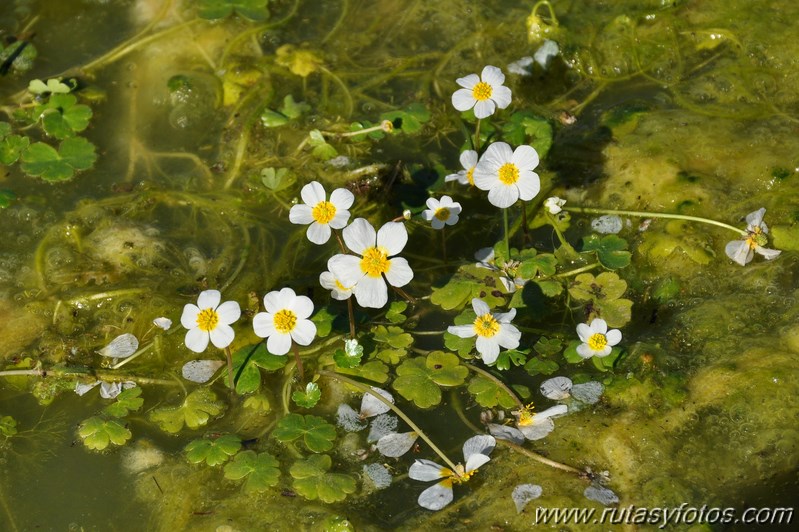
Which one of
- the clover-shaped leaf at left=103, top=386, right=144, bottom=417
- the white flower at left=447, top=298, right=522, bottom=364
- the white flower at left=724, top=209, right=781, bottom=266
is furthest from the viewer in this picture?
the white flower at left=724, top=209, right=781, bottom=266

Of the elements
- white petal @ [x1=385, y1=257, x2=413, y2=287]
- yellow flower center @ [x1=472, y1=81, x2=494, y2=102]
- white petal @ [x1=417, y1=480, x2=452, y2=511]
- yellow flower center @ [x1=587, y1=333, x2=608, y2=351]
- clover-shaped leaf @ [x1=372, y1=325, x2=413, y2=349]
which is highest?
yellow flower center @ [x1=472, y1=81, x2=494, y2=102]

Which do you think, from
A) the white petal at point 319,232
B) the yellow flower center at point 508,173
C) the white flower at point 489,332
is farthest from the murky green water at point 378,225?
the yellow flower center at point 508,173

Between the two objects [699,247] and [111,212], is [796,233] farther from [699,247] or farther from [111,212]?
[111,212]

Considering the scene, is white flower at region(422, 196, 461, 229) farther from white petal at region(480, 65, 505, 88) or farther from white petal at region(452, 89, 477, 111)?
white petal at region(480, 65, 505, 88)

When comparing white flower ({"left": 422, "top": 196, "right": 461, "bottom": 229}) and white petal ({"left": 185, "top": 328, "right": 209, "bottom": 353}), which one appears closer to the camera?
white petal ({"left": 185, "top": 328, "right": 209, "bottom": 353})

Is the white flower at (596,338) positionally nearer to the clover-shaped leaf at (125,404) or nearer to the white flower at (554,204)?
the white flower at (554,204)

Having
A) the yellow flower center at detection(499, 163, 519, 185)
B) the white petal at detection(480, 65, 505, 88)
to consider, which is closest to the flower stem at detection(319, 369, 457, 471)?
the yellow flower center at detection(499, 163, 519, 185)

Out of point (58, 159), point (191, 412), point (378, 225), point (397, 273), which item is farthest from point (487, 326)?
point (58, 159)
